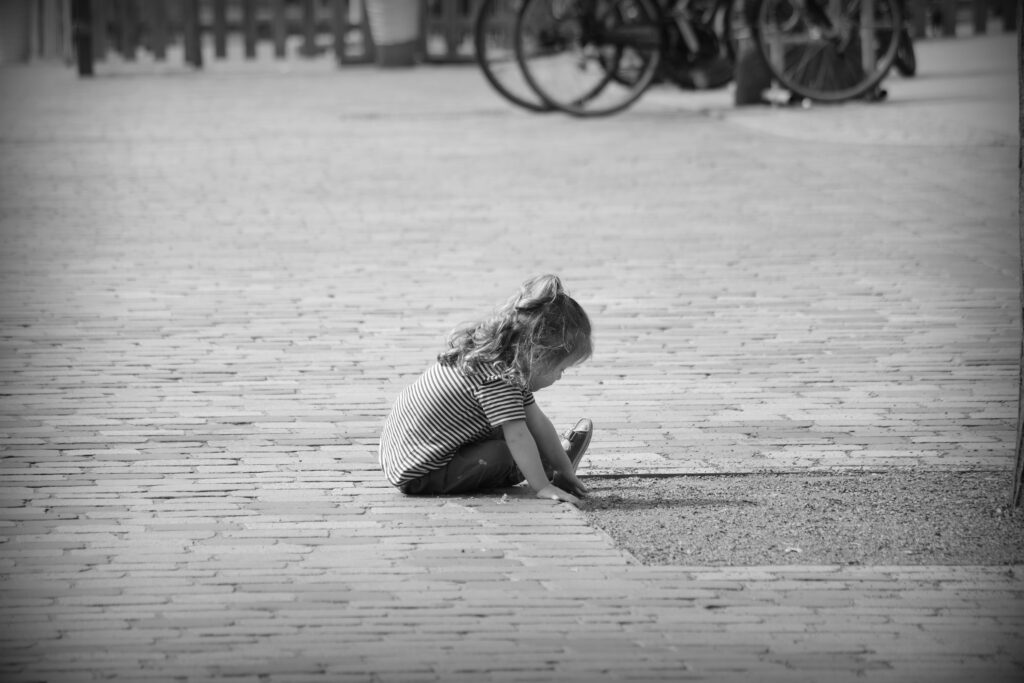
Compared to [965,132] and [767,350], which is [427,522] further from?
[965,132]

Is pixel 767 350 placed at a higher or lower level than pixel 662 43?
lower

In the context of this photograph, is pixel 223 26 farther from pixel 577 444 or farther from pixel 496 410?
pixel 496 410

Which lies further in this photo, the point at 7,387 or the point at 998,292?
the point at 998,292

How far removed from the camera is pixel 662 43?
1266 cm

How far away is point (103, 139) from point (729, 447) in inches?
337

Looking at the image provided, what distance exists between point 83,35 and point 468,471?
14.5 meters

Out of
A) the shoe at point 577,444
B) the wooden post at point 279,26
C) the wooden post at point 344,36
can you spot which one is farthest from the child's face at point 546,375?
the wooden post at point 279,26

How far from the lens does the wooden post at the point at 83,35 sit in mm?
Result: 17375

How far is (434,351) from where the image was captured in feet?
19.5

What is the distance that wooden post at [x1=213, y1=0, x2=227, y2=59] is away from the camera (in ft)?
63.9

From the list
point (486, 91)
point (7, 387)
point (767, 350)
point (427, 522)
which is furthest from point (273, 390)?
point (486, 91)

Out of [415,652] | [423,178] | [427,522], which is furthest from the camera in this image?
[423,178]

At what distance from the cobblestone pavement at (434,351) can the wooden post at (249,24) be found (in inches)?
309

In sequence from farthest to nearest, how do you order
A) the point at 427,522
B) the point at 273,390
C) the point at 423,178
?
the point at 423,178, the point at 273,390, the point at 427,522
